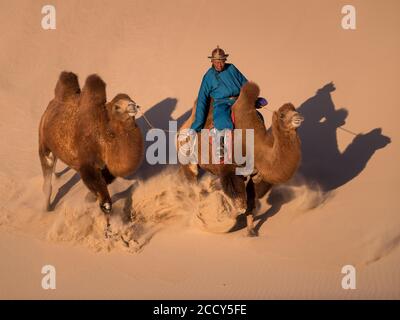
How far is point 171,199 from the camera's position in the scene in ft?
30.5

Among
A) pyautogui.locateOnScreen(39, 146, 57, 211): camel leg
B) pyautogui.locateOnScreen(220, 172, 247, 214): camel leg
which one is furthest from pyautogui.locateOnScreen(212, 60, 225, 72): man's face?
pyautogui.locateOnScreen(39, 146, 57, 211): camel leg

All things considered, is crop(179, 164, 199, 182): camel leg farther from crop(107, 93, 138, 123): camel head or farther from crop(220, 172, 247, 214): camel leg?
crop(107, 93, 138, 123): camel head

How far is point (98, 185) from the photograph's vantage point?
28.2ft

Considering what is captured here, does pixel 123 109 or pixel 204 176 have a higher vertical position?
pixel 123 109

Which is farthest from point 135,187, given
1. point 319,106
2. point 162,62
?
point 162,62

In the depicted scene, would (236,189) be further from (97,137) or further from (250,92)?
(97,137)

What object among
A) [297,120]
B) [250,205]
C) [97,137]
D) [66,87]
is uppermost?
[66,87]

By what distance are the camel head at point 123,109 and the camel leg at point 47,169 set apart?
1554 millimetres

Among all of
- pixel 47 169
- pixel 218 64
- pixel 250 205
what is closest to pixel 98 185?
pixel 47 169

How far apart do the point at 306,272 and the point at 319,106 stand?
4.65m

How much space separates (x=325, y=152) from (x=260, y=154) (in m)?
2.69

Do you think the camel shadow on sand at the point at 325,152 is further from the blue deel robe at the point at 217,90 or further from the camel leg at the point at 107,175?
the camel leg at the point at 107,175

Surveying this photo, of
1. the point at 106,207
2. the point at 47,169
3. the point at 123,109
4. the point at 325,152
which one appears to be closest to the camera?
the point at 123,109

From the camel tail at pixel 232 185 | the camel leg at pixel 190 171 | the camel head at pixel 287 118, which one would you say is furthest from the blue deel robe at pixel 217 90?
the camel head at pixel 287 118
